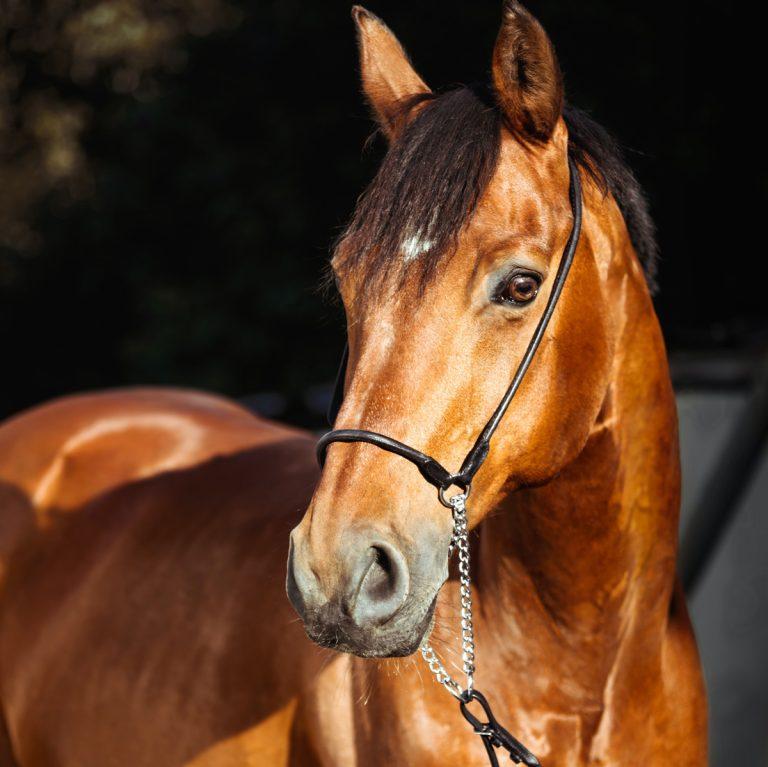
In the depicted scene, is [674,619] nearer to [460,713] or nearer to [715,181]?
[460,713]

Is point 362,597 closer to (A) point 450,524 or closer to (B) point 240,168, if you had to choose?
(A) point 450,524

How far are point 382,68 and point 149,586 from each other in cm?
144

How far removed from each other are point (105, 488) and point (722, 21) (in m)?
5.57

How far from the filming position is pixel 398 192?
1.67m

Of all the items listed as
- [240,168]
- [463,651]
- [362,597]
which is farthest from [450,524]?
[240,168]

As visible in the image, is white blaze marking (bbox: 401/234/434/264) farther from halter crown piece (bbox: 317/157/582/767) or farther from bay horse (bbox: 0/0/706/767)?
halter crown piece (bbox: 317/157/582/767)

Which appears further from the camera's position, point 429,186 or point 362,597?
point 429,186

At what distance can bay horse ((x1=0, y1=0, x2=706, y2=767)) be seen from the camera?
1.54m

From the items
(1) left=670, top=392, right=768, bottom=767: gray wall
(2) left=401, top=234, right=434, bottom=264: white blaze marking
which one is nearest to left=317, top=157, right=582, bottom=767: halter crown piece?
(2) left=401, top=234, right=434, bottom=264: white blaze marking

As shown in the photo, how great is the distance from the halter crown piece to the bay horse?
20mm

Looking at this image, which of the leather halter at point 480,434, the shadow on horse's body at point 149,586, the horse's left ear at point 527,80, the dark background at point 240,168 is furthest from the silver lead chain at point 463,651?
the dark background at point 240,168

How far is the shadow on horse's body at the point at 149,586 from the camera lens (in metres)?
2.20

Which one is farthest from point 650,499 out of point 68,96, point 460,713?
point 68,96

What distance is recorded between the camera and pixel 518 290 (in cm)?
162
